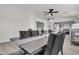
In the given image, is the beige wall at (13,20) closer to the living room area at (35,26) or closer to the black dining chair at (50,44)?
the living room area at (35,26)

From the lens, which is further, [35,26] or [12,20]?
[35,26]

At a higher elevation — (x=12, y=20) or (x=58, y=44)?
(x=12, y=20)

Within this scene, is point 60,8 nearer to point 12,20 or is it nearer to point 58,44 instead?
point 58,44

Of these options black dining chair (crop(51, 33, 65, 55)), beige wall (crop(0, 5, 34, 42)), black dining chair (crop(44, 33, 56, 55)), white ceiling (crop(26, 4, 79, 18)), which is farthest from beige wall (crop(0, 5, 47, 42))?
black dining chair (crop(51, 33, 65, 55))

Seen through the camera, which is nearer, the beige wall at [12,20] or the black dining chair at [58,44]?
the beige wall at [12,20]

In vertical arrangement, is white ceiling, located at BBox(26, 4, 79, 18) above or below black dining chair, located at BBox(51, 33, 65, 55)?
above

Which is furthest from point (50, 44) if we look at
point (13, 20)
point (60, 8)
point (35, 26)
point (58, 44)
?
point (13, 20)

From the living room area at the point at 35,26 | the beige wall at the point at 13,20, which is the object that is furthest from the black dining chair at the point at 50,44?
the beige wall at the point at 13,20

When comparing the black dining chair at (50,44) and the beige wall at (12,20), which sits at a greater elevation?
the beige wall at (12,20)

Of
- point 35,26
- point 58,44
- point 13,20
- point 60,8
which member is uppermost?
point 60,8

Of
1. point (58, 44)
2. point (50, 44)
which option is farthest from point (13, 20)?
point (58, 44)

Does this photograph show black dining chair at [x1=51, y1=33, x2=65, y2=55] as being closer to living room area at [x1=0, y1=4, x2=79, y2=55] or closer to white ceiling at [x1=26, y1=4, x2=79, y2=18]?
living room area at [x1=0, y1=4, x2=79, y2=55]
